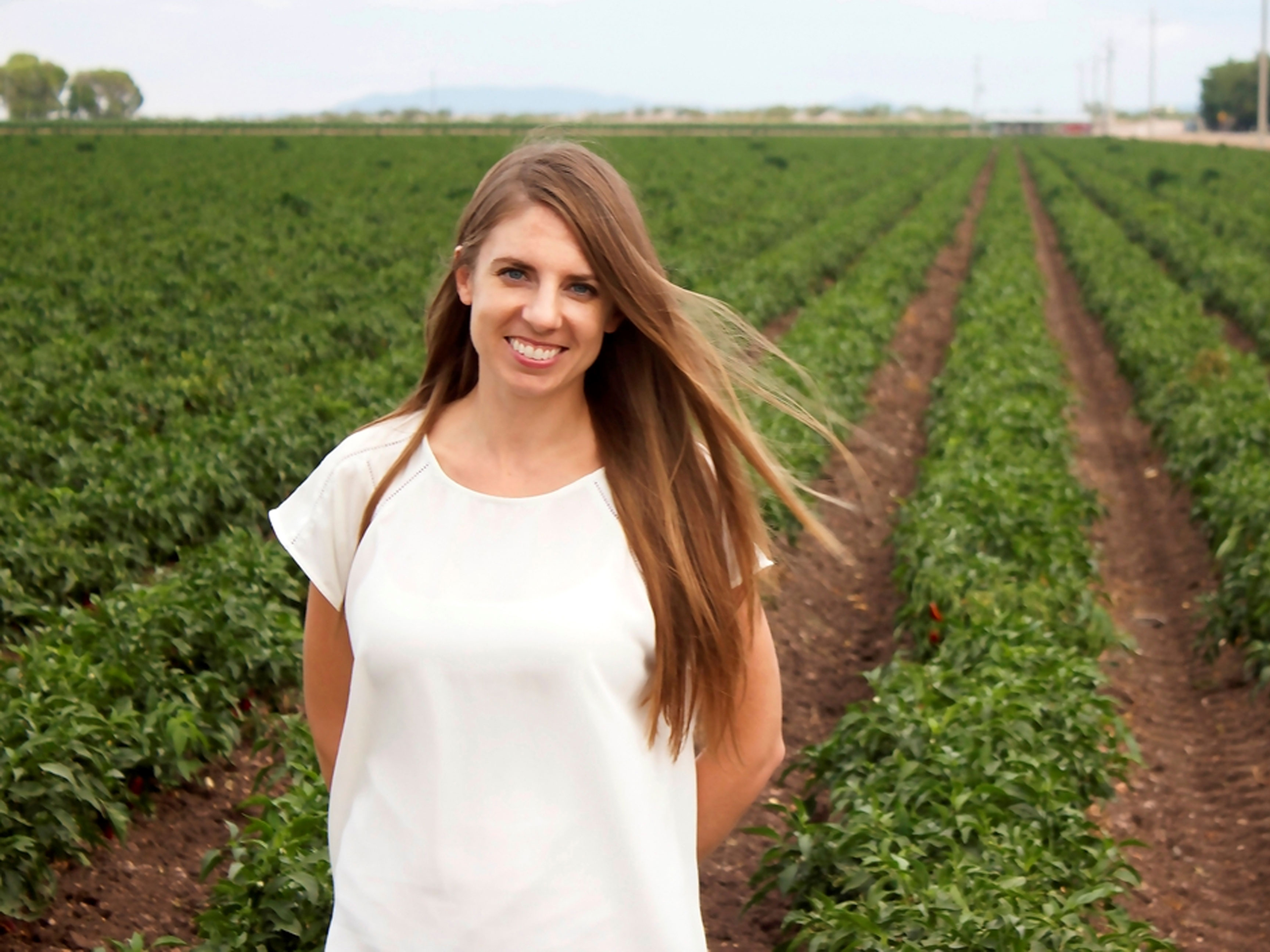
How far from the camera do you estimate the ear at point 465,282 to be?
2125mm

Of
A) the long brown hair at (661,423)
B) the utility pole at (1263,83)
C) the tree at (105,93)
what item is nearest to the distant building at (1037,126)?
the utility pole at (1263,83)

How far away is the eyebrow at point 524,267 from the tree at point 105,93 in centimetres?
15202

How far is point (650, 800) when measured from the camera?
1921 millimetres

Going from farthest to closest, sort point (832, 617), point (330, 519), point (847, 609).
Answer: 1. point (847, 609)
2. point (832, 617)
3. point (330, 519)

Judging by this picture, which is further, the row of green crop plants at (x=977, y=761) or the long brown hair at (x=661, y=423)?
the row of green crop plants at (x=977, y=761)

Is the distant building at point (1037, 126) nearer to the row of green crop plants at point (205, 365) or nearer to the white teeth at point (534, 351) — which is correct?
the row of green crop plants at point (205, 365)

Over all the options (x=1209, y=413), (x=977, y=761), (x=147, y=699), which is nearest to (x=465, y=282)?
(x=977, y=761)

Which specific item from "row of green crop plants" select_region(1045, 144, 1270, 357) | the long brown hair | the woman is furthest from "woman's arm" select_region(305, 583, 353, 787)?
"row of green crop plants" select_region(1045, 144, 1270, 357)

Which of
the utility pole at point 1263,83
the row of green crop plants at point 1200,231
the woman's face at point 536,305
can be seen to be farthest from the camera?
the utility pole at point 1263,83

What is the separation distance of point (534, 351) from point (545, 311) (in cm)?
8

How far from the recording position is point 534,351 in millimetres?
1966

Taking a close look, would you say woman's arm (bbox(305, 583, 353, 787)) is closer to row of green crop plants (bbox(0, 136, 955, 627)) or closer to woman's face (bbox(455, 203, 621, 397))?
woman's face (bbox(455, 203, 621, 397))

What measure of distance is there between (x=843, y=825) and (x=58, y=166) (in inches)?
1525

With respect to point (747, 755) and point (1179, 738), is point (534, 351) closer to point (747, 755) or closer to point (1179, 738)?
point (747, 755)
